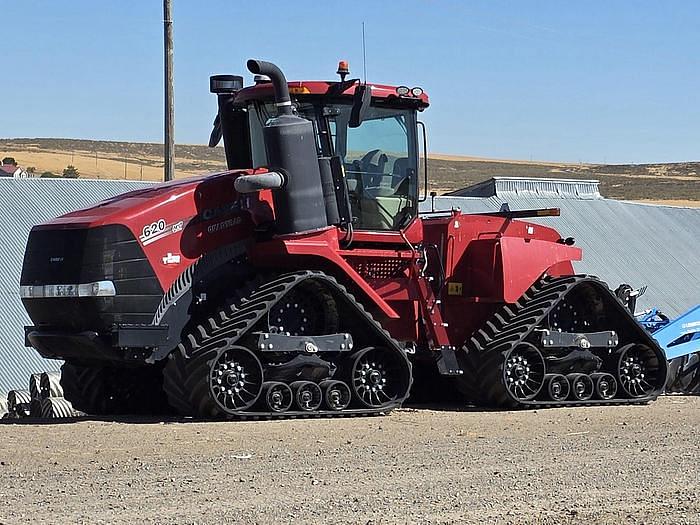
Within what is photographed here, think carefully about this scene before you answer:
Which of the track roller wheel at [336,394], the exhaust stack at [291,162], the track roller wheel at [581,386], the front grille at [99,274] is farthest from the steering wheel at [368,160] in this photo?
the track roller wheel at [581,386]

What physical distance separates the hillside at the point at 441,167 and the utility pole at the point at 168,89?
162 ft

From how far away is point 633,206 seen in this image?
40656mm

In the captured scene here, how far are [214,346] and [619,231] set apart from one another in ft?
89.2

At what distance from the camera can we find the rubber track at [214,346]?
1153 centimetres

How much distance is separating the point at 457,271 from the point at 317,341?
2.59 metres

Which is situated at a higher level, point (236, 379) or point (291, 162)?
point (291, 162)

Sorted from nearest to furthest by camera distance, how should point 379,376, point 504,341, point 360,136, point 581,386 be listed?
1. point 379,376
2. point 360,136
3. point 504,341
4. point 581,386

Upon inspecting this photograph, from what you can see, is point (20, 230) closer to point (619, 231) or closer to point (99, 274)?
point (99, 274)

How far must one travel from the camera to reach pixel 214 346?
11523 millimetres

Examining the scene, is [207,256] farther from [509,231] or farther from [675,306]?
[675,306]

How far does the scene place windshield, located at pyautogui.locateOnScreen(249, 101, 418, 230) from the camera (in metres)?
12.8

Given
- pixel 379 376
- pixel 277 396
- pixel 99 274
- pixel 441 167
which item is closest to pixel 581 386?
pixel 379 376

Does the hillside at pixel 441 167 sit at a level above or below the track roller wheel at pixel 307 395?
above

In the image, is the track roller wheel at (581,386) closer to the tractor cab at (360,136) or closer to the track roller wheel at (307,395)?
the tractor cab at (360,136)
